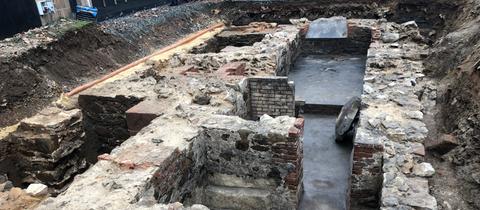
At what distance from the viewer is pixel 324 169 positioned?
5465 millimetres

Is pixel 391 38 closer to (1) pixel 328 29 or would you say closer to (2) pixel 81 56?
(1) pixel 328 29

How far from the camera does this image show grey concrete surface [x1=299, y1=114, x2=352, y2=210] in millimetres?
4867

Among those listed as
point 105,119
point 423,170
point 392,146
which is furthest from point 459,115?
point 105,119

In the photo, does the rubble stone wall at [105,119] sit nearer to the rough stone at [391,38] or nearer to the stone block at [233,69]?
the stone block at [233,69]

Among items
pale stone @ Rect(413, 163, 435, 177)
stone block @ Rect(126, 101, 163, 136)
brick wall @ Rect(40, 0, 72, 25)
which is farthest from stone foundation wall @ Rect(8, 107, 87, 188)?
brick wall @ Rect(40, 0, 72, 25)

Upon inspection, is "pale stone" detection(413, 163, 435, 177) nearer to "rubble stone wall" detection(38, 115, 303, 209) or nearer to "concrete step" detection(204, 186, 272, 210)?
"rubble stone wall" detection(38, 115, 303, 209)

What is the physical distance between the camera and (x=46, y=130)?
5.35 m

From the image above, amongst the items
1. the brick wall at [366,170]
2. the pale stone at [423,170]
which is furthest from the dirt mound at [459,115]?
the brick wall at [366,170]

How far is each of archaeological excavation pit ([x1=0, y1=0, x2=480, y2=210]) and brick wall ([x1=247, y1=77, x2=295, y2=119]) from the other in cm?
2

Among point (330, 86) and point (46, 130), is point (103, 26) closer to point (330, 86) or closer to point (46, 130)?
point (46, 130)

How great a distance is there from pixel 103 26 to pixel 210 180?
6.83 metres

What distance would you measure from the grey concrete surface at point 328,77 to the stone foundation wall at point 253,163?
10.0ft

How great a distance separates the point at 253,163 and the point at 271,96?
6.61 feet

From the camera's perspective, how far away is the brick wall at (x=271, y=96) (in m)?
6.17
